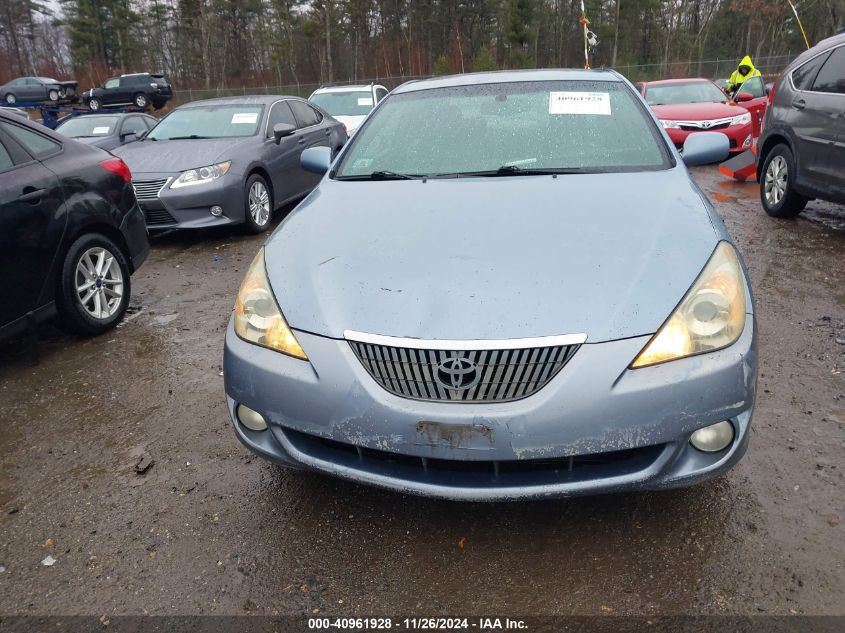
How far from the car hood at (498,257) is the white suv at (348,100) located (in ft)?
30.8

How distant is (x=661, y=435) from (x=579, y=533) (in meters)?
0.57

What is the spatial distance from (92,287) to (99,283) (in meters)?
0.06

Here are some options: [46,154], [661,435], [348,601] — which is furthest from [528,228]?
[46,154]

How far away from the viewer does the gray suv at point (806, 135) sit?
5496mm

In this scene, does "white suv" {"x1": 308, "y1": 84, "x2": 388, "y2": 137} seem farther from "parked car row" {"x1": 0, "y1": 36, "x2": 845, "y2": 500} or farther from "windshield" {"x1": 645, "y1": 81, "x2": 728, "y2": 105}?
"parked car row" {"x1": 0, "y1": 36, "x2": 845, "y2": 500}

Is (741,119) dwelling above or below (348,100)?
below

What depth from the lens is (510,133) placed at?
3203 millimetres

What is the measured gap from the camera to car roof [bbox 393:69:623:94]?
11.8ft

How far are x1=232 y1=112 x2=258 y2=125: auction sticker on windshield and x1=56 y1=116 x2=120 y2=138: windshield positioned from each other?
3.97m

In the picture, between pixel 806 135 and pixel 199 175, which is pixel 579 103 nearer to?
pixel 806 135

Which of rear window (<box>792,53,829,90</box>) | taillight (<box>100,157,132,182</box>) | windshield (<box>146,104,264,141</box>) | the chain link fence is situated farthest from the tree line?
taillight (<box>100,157,132,182</box>)

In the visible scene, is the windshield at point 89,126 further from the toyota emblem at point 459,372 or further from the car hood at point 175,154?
the toyota emblem at point 459,372

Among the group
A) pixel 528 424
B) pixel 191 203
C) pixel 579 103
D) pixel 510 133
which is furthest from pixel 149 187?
pixel 528 424

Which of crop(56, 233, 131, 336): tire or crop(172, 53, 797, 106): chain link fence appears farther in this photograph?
crop(172, 53, 797, 106): chain link fence
